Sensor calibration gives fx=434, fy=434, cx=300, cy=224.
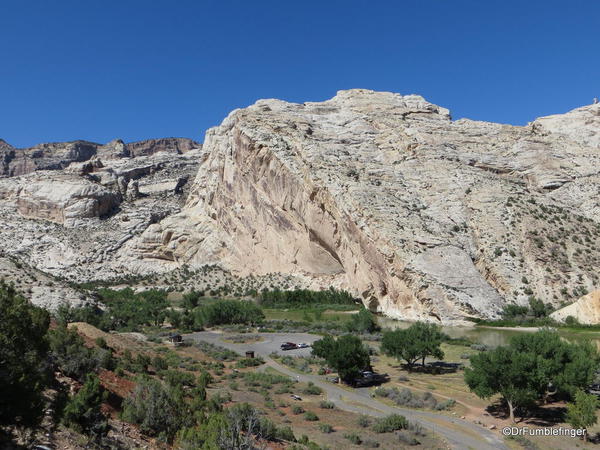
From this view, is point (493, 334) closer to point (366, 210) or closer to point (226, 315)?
point (366, 210)

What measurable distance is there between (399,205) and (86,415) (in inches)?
2354

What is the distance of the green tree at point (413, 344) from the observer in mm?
31562

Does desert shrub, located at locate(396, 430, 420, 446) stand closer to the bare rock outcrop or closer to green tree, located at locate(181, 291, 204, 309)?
A: the bare rock outcrop

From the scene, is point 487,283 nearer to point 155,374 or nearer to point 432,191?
point 432,191

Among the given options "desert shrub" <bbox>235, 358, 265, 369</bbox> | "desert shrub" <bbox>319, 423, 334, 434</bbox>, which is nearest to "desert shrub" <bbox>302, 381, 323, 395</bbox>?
"desert shrub" <bbox>319, 423, 334, 434</bbox>

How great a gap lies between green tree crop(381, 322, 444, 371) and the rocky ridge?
21.1m

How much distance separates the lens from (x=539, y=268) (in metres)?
58.4

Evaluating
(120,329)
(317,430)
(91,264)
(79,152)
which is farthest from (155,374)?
(79,152)

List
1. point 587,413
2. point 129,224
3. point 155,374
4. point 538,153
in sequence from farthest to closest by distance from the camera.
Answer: point 129,224
point 538,153
point 155,374
point 587,413

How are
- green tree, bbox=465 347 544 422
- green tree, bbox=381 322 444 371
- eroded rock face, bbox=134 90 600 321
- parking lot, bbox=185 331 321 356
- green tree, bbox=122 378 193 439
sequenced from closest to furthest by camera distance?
green tree, bbox=122 378 193 439, green tree, bbox=465 347 544 422, green tree, bbox=381 322 444 371, parking lot, bbox=185 331 321 356, eroded rock face, bbox=134 90 600 321

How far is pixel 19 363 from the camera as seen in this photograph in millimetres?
11297

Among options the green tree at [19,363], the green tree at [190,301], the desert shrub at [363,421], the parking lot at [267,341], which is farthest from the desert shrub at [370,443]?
the green tree at [190,301]

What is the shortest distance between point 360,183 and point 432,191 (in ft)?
41.6

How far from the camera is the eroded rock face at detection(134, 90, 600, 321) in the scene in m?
58.6
